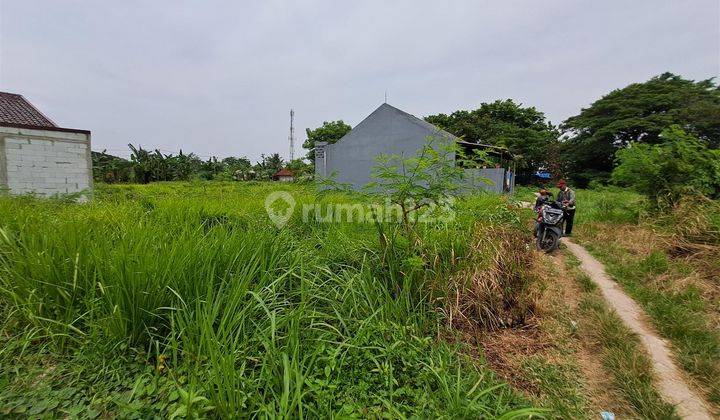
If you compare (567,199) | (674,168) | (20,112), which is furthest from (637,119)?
(20,112)

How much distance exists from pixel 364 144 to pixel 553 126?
2655 cm

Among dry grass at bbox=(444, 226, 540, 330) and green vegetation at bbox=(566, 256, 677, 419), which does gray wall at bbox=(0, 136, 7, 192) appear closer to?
dry grass at bbox=(444, 226, 540, 330)

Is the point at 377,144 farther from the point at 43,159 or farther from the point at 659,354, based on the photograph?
the point at 659,354

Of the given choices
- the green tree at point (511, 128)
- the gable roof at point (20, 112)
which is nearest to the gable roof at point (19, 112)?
the gable roof at point (20, 112)

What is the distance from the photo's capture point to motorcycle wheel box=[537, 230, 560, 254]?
5.95 meters

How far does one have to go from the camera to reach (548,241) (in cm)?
608

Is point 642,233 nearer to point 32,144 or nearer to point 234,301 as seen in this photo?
point 234,301

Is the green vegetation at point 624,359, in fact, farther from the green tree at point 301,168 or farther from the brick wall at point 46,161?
the green tree at point 301,168

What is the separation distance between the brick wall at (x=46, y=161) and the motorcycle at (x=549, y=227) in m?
12.8

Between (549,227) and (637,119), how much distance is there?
27.9 m

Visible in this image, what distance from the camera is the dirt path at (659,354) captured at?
211 cm

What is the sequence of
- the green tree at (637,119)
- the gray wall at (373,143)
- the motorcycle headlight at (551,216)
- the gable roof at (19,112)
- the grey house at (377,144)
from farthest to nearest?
1. the green tree at (637,119)
2. the gray wall at (373,143)
3. the grey house at (377,144)
4. the gable roof at (19,112)
5. the motorcycle headlight at (551,216)

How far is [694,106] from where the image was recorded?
22594mm

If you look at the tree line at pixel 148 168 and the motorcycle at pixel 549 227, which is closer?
the motorcycle at pixel 549 227
